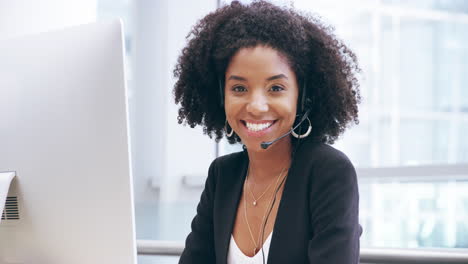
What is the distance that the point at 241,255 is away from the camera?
3.97 feet

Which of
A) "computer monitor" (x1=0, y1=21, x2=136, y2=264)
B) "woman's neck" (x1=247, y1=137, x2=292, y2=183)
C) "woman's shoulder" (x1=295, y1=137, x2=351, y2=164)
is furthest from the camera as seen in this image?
"woman's neck" (x1=247, y1=137, x2=292, y2=183)

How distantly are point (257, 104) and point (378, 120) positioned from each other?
1.57 m

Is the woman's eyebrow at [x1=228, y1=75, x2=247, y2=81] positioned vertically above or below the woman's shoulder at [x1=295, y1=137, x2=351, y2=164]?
above

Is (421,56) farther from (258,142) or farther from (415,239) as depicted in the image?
(258,142)

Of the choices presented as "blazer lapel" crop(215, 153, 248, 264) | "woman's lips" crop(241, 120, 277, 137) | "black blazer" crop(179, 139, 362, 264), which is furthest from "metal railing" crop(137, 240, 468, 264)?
"woman's lips" crop(241, 120, 277, 137)

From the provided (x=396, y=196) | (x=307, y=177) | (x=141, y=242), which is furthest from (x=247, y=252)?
(x=396, y=196)

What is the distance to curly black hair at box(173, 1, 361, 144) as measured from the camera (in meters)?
1.17

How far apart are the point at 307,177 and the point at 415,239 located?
4.23 feet

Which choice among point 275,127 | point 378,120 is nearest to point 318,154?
point 275,127

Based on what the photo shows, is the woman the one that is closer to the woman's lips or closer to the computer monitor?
the woman's lips

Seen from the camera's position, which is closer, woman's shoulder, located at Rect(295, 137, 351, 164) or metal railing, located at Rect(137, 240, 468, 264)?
woman's shoulder, located at Rect(295, 137, 351, 164)

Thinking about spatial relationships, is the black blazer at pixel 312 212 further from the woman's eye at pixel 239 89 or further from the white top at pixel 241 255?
the woman's eye at pixel 239 89

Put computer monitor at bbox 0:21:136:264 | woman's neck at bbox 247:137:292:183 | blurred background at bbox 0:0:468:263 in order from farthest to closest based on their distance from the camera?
1. blurred background at bbox 0:0:468:263
2. woman's neck at bbox 247:137:292:183
3. computer monitor at bbox 0:21:136:264

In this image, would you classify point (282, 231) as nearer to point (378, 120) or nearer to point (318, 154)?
point (318, 154)
